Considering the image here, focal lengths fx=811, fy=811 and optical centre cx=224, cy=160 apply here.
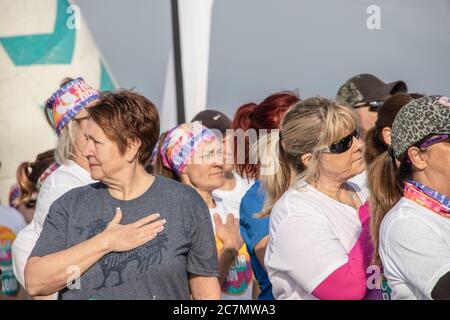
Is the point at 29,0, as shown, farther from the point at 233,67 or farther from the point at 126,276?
the point at 126,276

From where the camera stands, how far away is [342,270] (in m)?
2.56

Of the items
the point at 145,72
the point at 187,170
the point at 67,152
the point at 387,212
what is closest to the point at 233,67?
the point at 145,72

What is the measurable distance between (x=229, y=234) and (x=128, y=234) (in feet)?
3.80

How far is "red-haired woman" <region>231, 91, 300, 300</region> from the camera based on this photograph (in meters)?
3.21

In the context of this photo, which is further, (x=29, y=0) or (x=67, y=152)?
(x=29, y=0)

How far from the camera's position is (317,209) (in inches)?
107

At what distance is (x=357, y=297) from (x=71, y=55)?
4518mm

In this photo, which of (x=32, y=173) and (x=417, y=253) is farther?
(x=32, y=173)

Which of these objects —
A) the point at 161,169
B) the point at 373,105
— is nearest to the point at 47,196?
the point at 161,169

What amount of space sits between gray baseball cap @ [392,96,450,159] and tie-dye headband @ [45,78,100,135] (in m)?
1.61

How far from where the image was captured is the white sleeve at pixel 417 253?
227cm

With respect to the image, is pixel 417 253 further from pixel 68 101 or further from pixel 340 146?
pixel 68 101

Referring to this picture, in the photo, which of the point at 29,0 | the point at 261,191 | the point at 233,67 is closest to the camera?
the point at 261,191

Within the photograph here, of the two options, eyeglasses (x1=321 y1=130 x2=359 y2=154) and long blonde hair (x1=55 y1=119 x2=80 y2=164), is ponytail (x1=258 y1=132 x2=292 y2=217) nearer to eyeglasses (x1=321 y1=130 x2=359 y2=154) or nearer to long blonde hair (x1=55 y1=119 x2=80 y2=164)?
eyeglasses (x1=321 y1=130 x2=359 y2=154)
